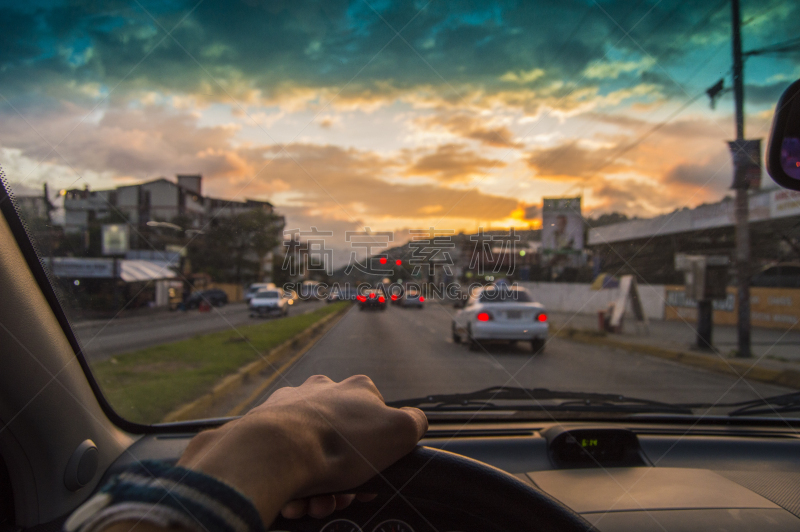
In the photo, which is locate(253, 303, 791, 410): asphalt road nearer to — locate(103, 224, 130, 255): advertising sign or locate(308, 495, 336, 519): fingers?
locate(103, 224, 130, 255): advertising sign

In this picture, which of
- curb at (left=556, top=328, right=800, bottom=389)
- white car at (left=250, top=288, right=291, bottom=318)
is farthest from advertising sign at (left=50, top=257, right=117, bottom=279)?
curb at (left=556, top=328, right=800, bottom=389)

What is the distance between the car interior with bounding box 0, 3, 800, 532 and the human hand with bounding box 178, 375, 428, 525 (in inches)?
4.4

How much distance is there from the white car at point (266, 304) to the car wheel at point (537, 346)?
4.61 m

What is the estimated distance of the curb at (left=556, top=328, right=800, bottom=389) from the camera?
8.05 metres

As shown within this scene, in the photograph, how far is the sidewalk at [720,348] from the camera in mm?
8586

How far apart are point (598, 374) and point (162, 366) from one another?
5848mm

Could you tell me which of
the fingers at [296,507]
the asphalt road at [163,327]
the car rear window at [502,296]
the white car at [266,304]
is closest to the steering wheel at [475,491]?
the fingers at [296,507]

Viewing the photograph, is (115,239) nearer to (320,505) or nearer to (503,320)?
(320,505)

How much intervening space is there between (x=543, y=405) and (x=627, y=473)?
0.91 m

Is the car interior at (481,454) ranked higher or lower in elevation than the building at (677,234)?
lower

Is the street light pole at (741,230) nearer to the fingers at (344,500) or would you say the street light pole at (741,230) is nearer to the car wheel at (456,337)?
the car wheel at (456,337)

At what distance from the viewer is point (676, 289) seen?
22688 mm

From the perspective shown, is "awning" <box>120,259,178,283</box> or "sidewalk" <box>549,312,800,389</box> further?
"sidewalk" <box>549,312,800,389</box>

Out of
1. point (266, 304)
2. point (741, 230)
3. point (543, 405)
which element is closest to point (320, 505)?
point (543, 405)
